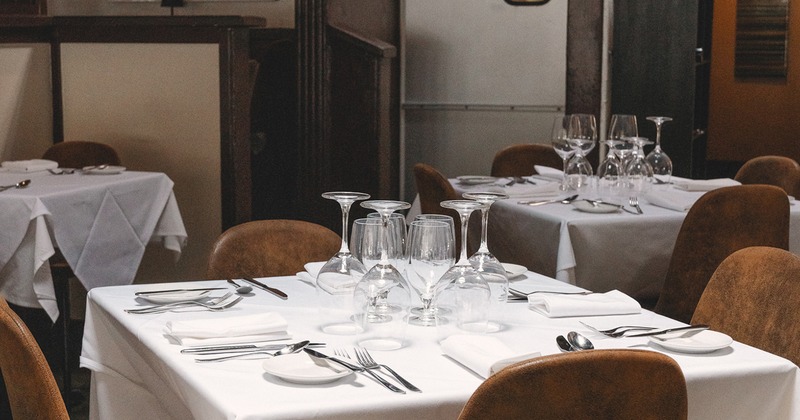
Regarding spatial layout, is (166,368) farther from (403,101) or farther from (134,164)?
(403,101)

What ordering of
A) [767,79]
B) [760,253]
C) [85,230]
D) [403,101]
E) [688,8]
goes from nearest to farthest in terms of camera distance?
[760,253] → [85,230] → [688,8] → [403,101] → [767,79]

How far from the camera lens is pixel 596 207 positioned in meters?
3.55

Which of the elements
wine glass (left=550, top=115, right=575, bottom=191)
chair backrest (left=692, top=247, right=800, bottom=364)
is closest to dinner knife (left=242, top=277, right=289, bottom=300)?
chair backrest (left=692, top=247, right=800, bottom=364)

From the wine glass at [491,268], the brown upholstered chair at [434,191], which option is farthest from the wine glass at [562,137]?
the wine glass at [491,268]

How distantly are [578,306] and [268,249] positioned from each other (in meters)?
1.00

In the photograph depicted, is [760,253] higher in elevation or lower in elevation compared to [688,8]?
lower

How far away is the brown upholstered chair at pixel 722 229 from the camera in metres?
3.17

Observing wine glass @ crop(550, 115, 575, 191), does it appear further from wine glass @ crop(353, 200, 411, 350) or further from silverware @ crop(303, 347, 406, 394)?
silverware @ crop(303, 347, 406, 394)

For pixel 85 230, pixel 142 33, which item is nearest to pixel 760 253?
pixel 85 230

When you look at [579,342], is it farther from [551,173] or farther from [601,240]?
[551,173]

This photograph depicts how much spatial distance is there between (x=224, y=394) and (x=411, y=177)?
529 centimetres

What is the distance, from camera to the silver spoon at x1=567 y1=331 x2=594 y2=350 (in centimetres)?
179

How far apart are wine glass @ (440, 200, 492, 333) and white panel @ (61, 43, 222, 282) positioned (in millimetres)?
3219

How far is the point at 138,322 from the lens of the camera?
203 cm
